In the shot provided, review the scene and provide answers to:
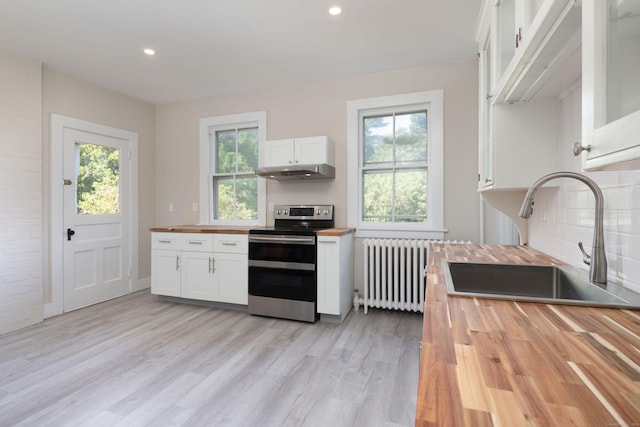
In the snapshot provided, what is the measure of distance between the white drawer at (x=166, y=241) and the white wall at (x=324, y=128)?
2.10 feet

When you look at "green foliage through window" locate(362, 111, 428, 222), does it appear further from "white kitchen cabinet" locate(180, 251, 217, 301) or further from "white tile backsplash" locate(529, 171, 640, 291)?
"white kitchen cabinet" locate(180, 251, 217, 301)

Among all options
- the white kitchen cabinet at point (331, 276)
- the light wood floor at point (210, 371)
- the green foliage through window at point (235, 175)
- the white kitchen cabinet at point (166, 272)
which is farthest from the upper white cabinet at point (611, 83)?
the white kitchen cabinet at point (166, 272)

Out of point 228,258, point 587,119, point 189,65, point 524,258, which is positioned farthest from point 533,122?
point 189,65

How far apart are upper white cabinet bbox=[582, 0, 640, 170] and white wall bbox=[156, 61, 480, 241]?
8.09ft

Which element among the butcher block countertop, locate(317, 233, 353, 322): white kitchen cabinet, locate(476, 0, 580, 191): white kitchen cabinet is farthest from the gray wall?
the butcher block countertop

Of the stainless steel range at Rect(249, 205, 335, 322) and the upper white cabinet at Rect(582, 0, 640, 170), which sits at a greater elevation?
the upper white cabinet at Rect(582, 0, 640, 170)

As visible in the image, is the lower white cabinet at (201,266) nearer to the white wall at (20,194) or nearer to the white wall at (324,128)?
the white wall at (324,128)

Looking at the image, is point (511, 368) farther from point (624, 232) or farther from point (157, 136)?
point (157, 136)

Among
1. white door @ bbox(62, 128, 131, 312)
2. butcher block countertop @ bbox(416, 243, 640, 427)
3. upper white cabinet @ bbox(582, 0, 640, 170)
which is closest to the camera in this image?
butcher block countertop @ bbox(416, 243, 640, 427)

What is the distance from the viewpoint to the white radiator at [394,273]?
118 inches

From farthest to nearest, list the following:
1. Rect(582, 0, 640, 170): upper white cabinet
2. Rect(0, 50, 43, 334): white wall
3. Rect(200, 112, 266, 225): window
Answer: Rect(200, 112, 266, 225): window, Rect(0, 50, 43, 334): white wall, Rect(582, 0, 640, 170): upper white cabinet

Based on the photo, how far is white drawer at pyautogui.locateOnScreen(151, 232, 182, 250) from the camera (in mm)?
3498

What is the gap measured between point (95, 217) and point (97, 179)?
17.5 inches

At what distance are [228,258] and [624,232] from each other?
301 centimetres
